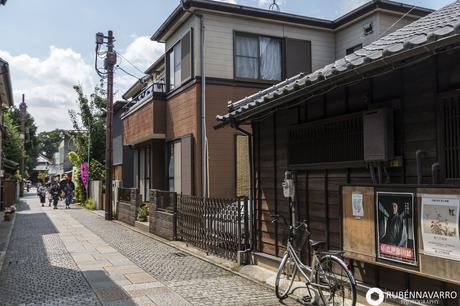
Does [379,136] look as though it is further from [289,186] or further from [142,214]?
[142,214]

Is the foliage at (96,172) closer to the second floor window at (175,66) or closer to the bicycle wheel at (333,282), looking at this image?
the second floor window at (175,66)

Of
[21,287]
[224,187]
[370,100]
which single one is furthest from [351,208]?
[224,187]

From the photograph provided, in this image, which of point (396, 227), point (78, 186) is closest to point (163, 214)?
point (396, 227)

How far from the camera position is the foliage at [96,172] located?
97.7ft

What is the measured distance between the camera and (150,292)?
7496 mm

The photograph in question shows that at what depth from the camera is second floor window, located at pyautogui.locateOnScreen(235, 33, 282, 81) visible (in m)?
14.7

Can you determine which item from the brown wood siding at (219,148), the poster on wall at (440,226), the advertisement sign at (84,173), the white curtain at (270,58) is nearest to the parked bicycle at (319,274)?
the poster on wall at (440,226)

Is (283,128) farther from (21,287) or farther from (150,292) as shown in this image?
(21,287)

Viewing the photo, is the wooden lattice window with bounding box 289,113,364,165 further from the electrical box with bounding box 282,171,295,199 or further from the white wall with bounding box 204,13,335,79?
the white wall with bounding box 204,13,335,79

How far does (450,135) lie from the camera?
517 centimetres

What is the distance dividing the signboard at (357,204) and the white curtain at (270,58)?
936 cm

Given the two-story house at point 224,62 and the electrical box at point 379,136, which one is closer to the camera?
the electrical box at point 379,136

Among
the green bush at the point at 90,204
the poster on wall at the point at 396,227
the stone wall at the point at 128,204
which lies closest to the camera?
the poster on wall at the point at 396,227

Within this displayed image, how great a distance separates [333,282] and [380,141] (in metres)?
1.98
